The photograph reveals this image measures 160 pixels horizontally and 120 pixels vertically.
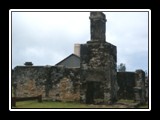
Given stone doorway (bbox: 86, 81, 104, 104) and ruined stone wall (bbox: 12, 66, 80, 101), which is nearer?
stone doorway (bbox: 86, 81, 104, 104)

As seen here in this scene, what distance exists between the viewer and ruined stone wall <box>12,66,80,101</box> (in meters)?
21.5

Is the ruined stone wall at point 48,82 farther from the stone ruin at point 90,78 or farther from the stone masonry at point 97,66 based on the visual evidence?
the stone masonry at point 97,66

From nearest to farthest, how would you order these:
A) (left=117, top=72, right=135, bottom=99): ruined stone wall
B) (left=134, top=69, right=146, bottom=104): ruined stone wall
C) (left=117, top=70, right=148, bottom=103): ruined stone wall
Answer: (left=134, top=69, right=146, bottom=104): ruined stone wall < (left=117, top=70, right=148, bottom=103): ruined stone wall < (left=117, top=72, right=135, bottom=99): ruined stone wall

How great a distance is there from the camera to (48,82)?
22188mm

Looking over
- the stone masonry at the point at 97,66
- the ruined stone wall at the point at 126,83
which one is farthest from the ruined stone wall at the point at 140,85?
the stone masonry at the point at 97,66

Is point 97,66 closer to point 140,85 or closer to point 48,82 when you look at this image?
point 48,82

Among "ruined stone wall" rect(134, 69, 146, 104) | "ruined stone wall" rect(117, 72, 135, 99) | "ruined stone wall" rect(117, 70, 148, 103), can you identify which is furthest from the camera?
"ruined stone wall" rect(117, 72, 135, 99)

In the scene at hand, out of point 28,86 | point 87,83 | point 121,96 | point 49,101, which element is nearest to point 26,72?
point 28,86

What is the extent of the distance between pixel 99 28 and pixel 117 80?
443 centimetres

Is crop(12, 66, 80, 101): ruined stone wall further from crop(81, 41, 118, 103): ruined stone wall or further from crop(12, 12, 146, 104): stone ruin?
crop(81, 41, 118, 103): ruined stone wall

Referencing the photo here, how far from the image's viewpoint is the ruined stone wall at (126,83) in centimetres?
2349

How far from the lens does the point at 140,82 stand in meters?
23.3

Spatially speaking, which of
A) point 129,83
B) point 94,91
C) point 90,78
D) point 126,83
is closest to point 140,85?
point 129,83

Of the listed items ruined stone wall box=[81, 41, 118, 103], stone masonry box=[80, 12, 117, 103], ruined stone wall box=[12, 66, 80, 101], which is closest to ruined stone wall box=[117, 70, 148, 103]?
stone masonry box=[80, 12, 117, 103]
